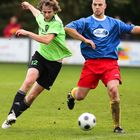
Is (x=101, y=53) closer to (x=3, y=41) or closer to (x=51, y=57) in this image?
(x=51, y=57)

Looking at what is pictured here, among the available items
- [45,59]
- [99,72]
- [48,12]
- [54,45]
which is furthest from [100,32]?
[45,59]

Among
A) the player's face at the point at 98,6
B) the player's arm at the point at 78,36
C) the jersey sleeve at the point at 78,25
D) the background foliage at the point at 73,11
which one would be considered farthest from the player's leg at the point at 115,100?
the background foliage at the point at 73,11

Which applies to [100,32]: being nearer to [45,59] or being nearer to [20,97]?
[45,59]

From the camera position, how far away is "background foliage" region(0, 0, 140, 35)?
3912cm

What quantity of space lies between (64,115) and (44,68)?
2228 mm

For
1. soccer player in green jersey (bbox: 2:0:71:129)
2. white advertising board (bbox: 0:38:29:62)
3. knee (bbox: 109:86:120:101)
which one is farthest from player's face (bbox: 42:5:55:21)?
white advertising board (bbox: 0:38:29:62)

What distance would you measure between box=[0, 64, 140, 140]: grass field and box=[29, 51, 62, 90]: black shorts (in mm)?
833

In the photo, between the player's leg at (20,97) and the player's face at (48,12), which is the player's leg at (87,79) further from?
the player's face at (48,12)

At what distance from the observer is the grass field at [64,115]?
11398mm

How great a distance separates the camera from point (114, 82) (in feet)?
38.5

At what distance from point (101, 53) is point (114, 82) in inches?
23.9

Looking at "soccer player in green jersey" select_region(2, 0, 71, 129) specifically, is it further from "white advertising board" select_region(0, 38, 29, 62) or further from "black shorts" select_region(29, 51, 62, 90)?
"white advertising board" select_region(0, 38, 29, 62)

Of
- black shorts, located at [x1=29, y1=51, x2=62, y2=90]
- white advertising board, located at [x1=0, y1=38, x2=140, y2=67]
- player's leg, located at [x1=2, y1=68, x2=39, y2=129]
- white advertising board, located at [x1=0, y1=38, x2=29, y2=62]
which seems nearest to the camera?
player's leg, located at [x1=2, y1=68, x2=39, y2=129]

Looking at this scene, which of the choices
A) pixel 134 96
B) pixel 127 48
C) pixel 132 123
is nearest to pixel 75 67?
pixel 127 48
